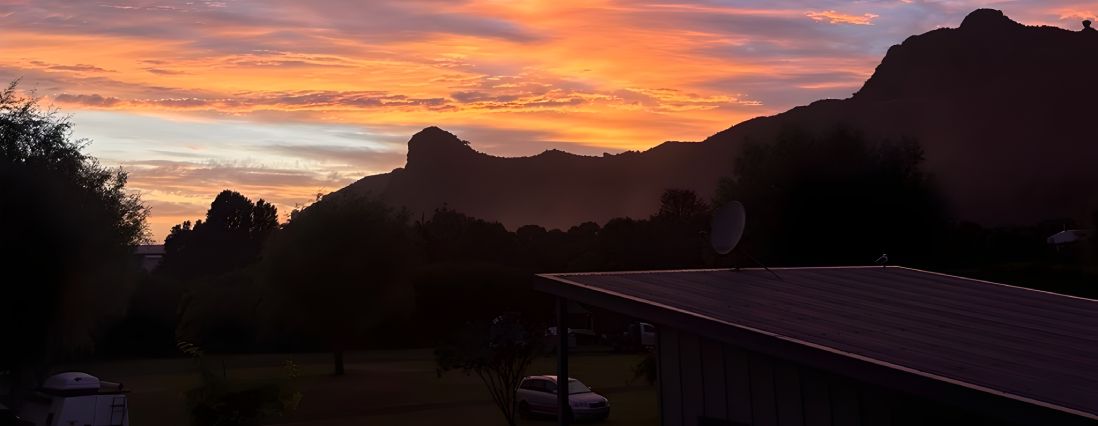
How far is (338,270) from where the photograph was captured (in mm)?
55469

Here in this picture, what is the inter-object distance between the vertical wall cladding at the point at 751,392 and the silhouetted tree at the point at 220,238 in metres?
132

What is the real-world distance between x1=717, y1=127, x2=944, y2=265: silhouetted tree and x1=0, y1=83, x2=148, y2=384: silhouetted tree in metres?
34.7

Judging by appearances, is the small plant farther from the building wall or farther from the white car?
the building wall

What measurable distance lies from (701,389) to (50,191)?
29.4 m

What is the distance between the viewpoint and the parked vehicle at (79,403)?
2531 cm

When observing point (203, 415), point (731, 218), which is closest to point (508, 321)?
point (203, 415)

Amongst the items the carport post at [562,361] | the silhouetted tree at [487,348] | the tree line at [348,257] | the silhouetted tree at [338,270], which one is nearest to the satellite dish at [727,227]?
the tree line at [348,257]

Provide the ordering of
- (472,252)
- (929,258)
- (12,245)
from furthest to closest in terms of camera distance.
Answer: (472,252)
(929,258)
(12,245)

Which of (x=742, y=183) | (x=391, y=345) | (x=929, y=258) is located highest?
(x=742, y=183)

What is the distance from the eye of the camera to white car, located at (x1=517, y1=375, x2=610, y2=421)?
33.4 meters

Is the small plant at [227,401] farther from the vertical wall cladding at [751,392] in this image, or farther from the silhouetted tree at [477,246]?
the silhouetted tree at [477,246]

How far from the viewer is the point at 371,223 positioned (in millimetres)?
57750

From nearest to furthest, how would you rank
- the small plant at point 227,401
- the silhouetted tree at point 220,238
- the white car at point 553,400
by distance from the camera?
A: the small plant at point 227,401
the white car at point 553,400
the silhouetted tree at point 220,238

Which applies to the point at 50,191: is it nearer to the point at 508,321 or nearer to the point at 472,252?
the point at 508,321
